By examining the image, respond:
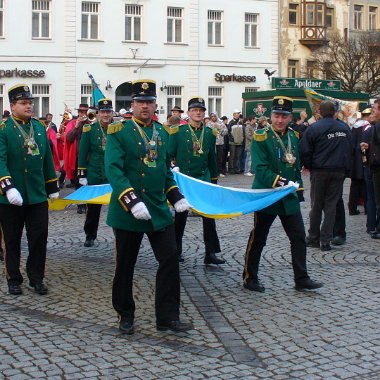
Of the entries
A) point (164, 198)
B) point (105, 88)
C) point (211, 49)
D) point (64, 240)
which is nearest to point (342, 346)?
point (164, 198)

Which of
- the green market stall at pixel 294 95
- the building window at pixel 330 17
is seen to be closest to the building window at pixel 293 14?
the building window at pixel 330 17

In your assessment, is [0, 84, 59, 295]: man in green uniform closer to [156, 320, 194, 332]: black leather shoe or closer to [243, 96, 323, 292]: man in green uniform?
[156, 320, 194, 332]: black leather shoe

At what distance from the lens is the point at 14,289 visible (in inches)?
341

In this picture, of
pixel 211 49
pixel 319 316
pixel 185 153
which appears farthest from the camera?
pixel 211 49

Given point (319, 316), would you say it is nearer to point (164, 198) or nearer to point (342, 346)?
point (342, 346)

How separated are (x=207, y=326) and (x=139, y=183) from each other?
145 centimetres

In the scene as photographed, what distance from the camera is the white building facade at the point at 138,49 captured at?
38969 mm

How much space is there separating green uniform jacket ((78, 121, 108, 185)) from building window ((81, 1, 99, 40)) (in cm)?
2958

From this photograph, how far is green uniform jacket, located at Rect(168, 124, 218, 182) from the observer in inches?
408

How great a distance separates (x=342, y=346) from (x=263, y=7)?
41240 mm

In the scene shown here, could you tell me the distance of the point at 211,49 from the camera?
44.3m

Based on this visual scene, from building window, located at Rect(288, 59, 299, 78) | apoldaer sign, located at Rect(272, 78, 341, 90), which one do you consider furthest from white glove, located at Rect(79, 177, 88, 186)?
building window, located at Rect(288, 59, 299, 78)

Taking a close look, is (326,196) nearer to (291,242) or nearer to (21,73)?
(291,242)

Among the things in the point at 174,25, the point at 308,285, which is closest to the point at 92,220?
the point at 308,285
